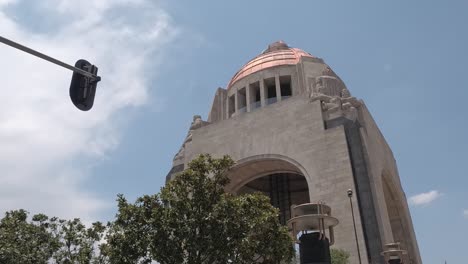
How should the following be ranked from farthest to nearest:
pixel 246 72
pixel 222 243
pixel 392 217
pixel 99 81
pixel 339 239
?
1. pixel 246 72
2. pixel 392 217
3. pixel 339 239
4. pixel 222 243
5. pixel 99 81

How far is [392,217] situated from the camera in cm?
2914

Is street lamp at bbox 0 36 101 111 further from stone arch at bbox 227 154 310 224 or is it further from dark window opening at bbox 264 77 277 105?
dark window opening at bbox 264 77 277 105

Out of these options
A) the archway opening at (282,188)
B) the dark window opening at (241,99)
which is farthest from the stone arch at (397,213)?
the dark window opening at (241,99)

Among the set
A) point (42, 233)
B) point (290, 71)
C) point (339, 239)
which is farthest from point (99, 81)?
point (290, 71)

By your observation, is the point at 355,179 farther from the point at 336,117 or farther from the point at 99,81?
the point at 99,81

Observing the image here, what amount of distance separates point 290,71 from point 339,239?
1440cm

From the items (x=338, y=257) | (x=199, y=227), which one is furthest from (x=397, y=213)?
(x=199, y=227)

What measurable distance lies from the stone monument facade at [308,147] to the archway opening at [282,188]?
0.25 ft

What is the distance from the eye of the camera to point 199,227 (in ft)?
41.0

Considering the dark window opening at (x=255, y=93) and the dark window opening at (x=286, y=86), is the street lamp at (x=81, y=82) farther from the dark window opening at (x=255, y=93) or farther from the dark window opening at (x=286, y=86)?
the dark window opening at (x=286, y=86)

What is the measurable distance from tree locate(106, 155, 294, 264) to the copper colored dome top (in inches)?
795

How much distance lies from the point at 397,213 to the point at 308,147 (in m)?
10.0

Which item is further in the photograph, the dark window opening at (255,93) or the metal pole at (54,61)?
the dark window opening at (255,93)

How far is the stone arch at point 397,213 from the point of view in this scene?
90.1 feet
